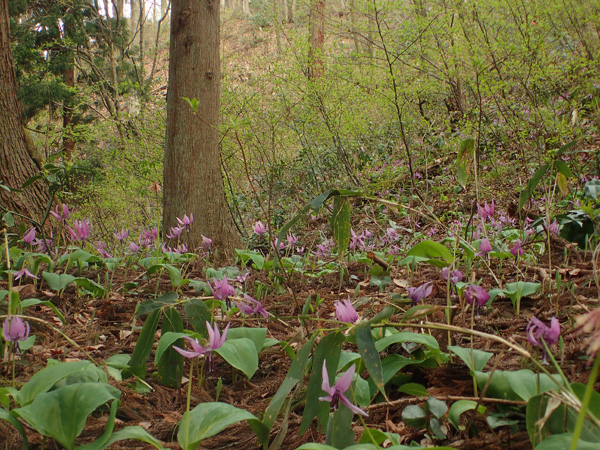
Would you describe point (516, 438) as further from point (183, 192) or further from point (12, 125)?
point (12, 125)

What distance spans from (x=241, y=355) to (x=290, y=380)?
0.33 meters

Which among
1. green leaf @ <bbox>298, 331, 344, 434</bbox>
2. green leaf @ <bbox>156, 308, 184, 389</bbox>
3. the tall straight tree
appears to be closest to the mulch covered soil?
green leaf @ <bbox>156, 308, 184, 389</bbox>

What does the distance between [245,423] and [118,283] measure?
2.04 metres

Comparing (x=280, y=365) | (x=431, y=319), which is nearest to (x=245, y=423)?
(x=280, y=365)

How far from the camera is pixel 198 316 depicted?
4.89ft

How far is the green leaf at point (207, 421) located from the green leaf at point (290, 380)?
0.13ft

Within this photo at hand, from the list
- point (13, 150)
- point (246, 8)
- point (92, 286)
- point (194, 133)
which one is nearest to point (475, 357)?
point (92, 286)

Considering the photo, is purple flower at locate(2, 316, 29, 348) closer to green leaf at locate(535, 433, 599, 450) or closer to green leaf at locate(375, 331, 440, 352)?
→ green leaf at locate(375, 331, 440, 352)

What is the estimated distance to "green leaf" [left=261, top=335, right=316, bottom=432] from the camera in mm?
1051

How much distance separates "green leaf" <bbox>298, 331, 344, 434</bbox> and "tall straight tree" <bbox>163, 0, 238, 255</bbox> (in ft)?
12.4

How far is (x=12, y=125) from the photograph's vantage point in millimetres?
4750

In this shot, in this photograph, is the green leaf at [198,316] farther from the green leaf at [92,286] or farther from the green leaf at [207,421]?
the green leaf at [92,286]

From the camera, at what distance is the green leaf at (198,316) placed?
148cm

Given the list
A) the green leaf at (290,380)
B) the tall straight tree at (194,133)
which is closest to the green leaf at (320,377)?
the green leaf at (290,380)
